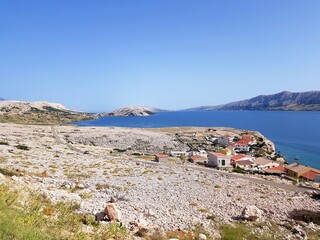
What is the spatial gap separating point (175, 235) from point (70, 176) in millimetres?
18817

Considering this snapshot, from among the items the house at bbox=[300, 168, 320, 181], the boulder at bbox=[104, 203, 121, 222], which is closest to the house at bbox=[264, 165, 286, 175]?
the house at bbox=[300, 168, 320, 181]

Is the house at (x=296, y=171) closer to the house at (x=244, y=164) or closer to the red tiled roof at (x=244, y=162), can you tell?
the house at (x=244, y=164)

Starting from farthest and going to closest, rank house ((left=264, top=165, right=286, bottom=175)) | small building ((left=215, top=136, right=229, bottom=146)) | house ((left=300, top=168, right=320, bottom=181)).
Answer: small building ((left=215, top=136, right=229, bottom=146))
house ((left=264, top=165, right=286, bottom=175))
house ((left=300, top=168, right=320, bottom=181))

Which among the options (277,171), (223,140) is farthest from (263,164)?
(223,140)

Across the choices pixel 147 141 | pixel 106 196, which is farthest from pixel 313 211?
pixel 147 141

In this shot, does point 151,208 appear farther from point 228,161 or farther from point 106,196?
point 228,161

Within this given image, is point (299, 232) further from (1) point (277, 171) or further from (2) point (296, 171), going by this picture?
(1) point (277, 171)

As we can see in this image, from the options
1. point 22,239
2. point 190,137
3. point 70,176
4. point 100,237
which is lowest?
point 190,137

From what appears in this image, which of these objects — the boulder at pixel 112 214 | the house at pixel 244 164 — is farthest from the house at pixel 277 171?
the boulder at pixel 112 214

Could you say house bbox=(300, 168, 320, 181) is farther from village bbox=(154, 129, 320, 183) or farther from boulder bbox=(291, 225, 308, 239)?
boulder bbox=(291, 225, 308, 239)

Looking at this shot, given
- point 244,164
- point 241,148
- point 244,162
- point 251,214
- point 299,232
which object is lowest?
point 241,148

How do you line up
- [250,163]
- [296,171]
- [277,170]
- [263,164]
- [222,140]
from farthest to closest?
[222,140], [263,164], [250,163], [277,170], [296,171]

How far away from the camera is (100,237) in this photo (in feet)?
35.8

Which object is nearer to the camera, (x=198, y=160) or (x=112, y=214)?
(x=112, y=214)
